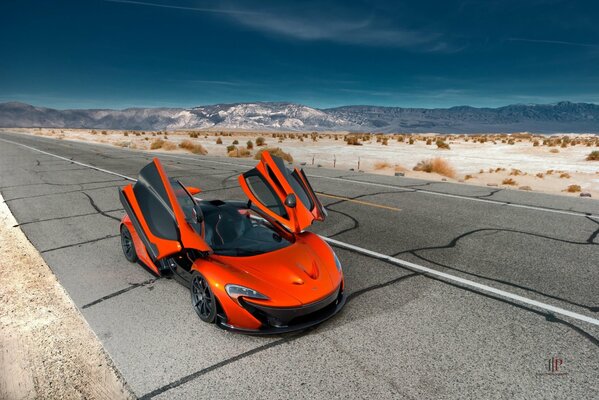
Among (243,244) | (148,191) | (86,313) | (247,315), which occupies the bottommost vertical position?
(86,313)

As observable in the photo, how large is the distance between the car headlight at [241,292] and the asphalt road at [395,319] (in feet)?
1.60

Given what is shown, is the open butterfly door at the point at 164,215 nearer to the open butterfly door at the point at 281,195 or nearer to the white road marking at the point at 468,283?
the open butterfly door at the point at 281,195

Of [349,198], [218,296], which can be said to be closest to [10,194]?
[349,198]

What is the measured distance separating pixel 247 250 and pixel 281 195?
2.98ft

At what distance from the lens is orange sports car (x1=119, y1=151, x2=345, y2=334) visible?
366 centimetres

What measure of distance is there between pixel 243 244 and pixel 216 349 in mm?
1242

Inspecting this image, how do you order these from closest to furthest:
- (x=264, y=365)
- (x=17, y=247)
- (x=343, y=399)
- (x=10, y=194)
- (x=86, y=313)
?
(x=343, y=399), (x=264, y=365), (x=86, y=313), (x=17, y=247), (x=10, y=194)

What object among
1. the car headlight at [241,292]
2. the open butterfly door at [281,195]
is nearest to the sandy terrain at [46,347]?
the car headlight at [241,292]

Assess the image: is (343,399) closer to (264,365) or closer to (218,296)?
(264,365)

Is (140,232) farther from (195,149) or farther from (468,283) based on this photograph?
(195,149)

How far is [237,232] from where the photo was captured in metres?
4.66

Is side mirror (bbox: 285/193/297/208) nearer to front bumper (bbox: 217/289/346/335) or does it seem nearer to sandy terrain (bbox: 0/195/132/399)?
front bumper (bbox: 217/289/346/335)

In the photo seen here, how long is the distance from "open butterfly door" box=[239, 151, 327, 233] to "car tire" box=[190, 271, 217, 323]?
1.25m

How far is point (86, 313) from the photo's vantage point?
4.37 meters
